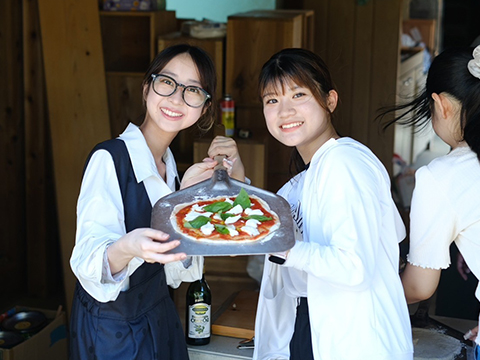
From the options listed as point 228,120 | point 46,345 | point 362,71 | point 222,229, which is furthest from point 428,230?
point 362,71

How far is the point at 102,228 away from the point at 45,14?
2.31 meters

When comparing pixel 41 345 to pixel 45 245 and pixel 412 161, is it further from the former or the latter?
pixel 412 161

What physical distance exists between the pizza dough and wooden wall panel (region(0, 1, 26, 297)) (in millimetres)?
2823

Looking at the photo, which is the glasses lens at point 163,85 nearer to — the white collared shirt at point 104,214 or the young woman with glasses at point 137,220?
the young woman with glasses at point 137,220

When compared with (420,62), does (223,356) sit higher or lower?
lower

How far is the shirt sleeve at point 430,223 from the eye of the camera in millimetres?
1598

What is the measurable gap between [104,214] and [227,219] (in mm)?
313

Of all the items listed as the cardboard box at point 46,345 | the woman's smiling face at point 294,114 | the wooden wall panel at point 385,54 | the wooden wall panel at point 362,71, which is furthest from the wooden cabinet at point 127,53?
the woman's smiling face at point 294,114

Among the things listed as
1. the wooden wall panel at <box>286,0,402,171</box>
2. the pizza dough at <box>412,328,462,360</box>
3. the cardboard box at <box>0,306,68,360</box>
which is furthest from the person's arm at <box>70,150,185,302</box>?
the wooden wall panel at <box>286,0,402,171</box>

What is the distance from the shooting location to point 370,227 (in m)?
1.49

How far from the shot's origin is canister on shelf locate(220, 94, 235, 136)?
3.52 metres

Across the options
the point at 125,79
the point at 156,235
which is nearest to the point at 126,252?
the point at 156,235

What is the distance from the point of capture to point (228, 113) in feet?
11.6

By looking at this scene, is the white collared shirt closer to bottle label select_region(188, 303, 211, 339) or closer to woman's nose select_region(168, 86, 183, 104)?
woman's nose select_region(168, 86, 183, 104)
